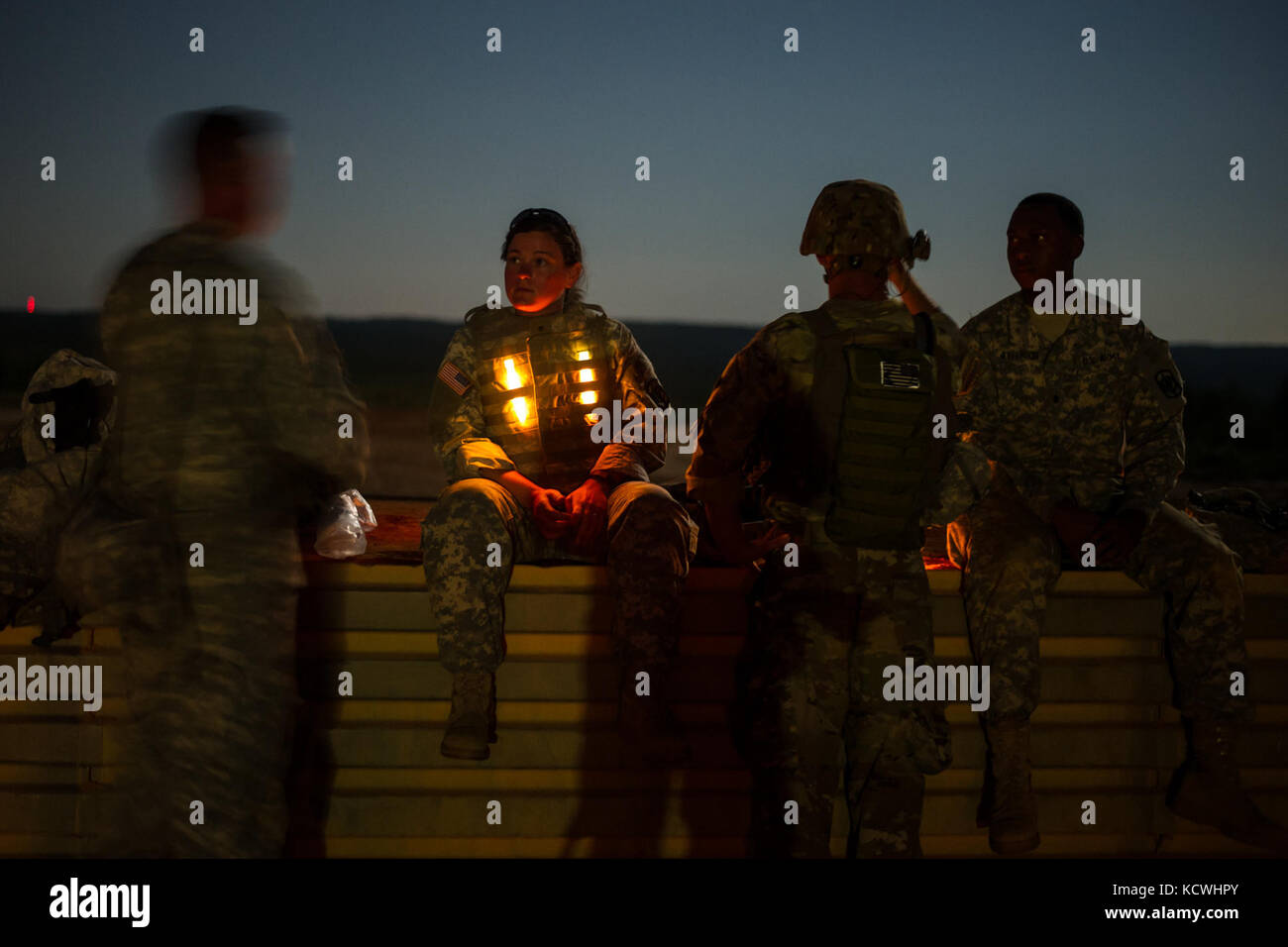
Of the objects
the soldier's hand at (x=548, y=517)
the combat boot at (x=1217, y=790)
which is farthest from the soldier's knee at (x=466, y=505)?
the combat boot at (x=1217, y=790)

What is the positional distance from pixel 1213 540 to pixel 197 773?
3.32 meters

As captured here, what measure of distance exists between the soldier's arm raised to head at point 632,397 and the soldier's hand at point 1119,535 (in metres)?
1.58

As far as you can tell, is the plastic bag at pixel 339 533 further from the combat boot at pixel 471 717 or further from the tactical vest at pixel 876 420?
the tactical vest at pixel 876 420

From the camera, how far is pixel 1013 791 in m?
3.71

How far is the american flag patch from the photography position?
4180 mm

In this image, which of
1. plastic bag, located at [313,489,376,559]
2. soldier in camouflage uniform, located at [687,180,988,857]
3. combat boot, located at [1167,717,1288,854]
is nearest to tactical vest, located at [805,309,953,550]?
soldier in camouflage uniform, located at [687,180,988,857]

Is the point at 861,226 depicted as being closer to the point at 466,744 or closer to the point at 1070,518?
the point at 1070,518

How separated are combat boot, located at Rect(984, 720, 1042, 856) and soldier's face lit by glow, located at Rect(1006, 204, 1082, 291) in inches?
66.3

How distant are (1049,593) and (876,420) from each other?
3.90 feet
